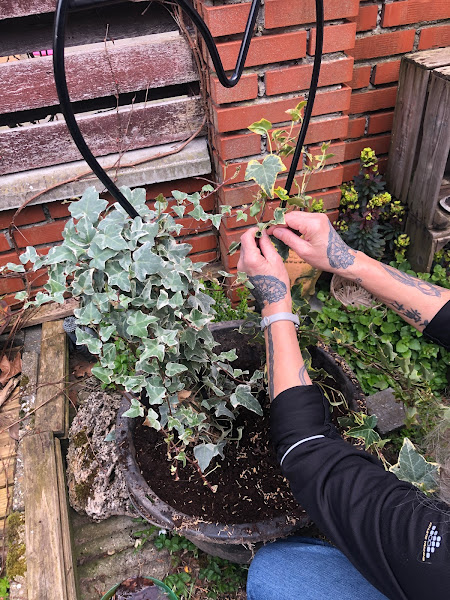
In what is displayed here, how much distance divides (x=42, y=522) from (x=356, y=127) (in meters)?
2.16

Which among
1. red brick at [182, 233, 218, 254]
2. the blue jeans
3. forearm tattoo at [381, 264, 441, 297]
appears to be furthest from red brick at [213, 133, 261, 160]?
the blue jeans

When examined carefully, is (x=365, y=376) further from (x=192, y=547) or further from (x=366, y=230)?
(x=192, y=547)

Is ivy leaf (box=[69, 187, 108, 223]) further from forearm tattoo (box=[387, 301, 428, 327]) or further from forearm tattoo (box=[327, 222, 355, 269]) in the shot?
forearm tattoo (box=[387, 301, 428, 327])

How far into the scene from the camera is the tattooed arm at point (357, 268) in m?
1.30

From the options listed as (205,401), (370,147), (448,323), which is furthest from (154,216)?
(370,147)

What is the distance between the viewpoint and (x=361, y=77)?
212cm

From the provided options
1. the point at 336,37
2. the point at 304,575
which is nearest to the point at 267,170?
the point at 336,37

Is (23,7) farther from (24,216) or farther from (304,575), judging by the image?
(304,575)

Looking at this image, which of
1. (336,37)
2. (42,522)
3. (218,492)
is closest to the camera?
(218,492)

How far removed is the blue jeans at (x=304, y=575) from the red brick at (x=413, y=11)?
207 centimetres

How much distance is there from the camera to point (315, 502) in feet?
3.45

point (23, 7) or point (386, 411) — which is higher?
point (23, 7)

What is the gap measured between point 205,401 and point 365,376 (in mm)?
1018

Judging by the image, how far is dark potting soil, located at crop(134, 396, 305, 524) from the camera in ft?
4.55
